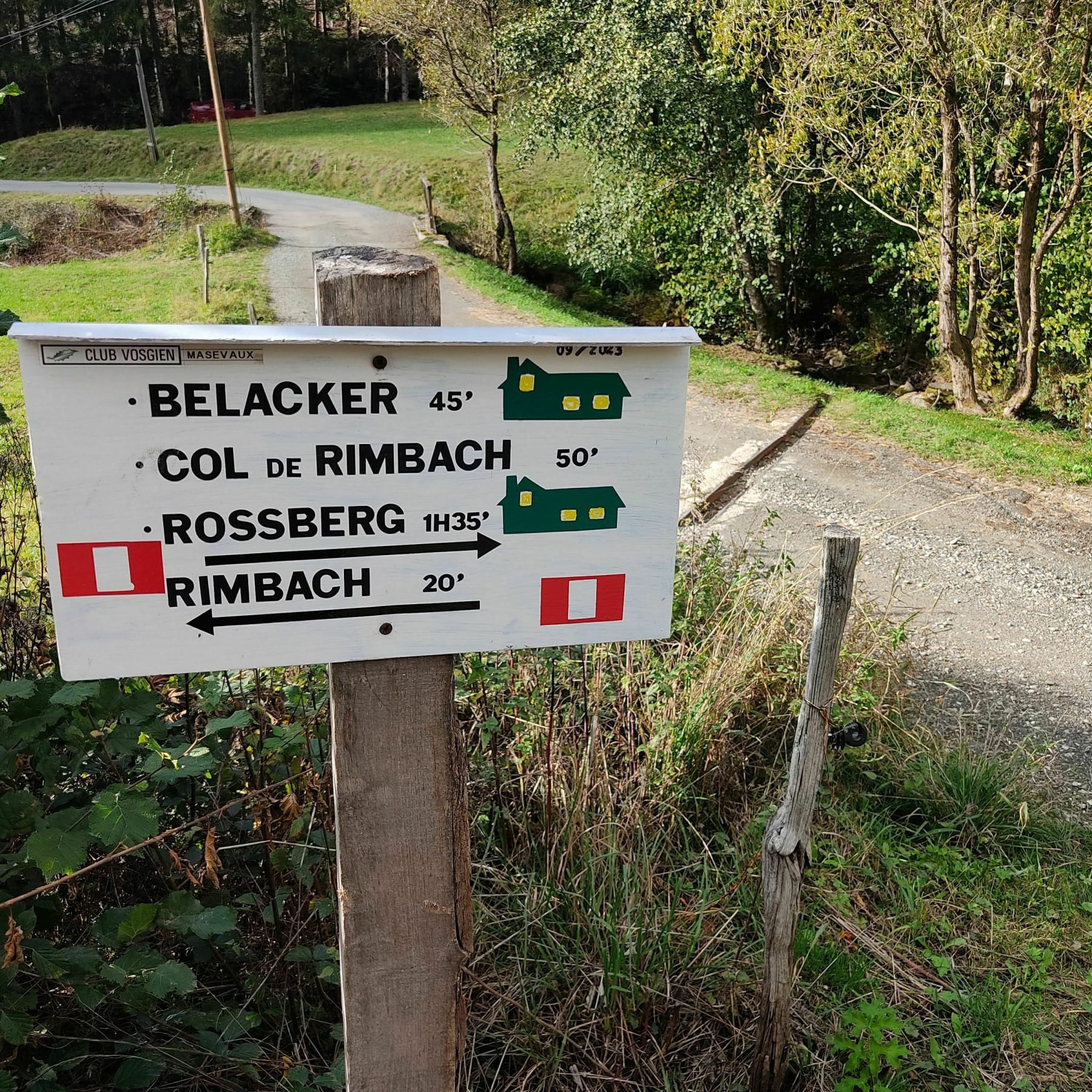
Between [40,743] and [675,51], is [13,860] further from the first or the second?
[675,51]

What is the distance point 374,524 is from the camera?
1538 mm

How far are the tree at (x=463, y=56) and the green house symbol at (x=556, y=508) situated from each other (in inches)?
675

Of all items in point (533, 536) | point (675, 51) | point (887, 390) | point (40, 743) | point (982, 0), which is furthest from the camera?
point (887, 390)

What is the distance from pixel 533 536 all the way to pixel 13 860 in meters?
1.20

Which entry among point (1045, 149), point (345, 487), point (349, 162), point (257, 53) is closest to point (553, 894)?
point (345, 487)

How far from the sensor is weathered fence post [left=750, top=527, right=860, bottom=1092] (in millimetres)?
2246

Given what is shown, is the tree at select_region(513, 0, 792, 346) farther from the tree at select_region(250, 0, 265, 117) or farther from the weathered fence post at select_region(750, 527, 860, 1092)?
the tree at select_region(250, 0, 265, 117)

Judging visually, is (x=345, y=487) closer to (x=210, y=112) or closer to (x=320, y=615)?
(x=320, y=615)

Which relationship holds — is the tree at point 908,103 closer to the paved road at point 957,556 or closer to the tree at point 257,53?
the paved road at point 957,556

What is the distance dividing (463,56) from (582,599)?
19.4 metres

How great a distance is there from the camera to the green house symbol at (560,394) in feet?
5.05

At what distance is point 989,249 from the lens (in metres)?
10.0

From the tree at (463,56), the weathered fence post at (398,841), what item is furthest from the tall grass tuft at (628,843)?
the tree at (463,56)

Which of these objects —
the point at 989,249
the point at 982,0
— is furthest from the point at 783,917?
the point at 989,249
